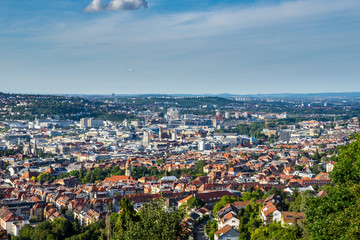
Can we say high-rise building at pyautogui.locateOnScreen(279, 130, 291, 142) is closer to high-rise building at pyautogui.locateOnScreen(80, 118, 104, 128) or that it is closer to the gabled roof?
high-rise building at pyautogui.locateOnScreen(80, 118, 104, 128)

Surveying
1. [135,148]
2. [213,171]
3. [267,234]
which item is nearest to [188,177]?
[213,171]

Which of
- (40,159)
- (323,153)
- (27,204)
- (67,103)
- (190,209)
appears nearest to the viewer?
(190,209)

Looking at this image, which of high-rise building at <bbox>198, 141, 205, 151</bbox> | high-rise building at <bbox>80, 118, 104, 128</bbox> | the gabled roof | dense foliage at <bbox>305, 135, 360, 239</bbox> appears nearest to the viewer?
dense foliage at <bbox>305, 135, 360, 239</bbox>

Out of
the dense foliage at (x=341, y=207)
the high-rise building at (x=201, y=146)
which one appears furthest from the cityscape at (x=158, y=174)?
the dense foliage at (x=341, y=207)

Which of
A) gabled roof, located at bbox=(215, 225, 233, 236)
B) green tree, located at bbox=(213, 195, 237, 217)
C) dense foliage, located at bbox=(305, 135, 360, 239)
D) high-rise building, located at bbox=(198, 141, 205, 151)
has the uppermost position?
dense foliage, located at bbox=(305, 135, 360, 239)

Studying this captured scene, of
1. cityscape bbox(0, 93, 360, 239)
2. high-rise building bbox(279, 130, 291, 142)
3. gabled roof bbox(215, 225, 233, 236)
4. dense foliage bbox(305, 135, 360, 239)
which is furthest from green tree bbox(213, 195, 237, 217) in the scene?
high-rise building bbox(279, 130, 291, 142)

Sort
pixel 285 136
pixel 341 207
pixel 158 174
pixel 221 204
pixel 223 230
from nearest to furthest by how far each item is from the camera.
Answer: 1. pixel 341 207
2. pixel 223 230
3. pixel 221 204
4. pixel 158 174
5. pixel 285 136

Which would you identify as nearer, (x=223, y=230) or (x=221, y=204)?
(x=223, y=230)

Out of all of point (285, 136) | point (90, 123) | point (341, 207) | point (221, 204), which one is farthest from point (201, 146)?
point (341, 207)

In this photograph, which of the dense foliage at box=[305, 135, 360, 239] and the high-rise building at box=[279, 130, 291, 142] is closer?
the dense foliage at box=[305, 135, 360, 239]

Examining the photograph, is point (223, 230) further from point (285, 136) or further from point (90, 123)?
point (90, 123)

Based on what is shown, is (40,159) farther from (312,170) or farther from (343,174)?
(343,174)
